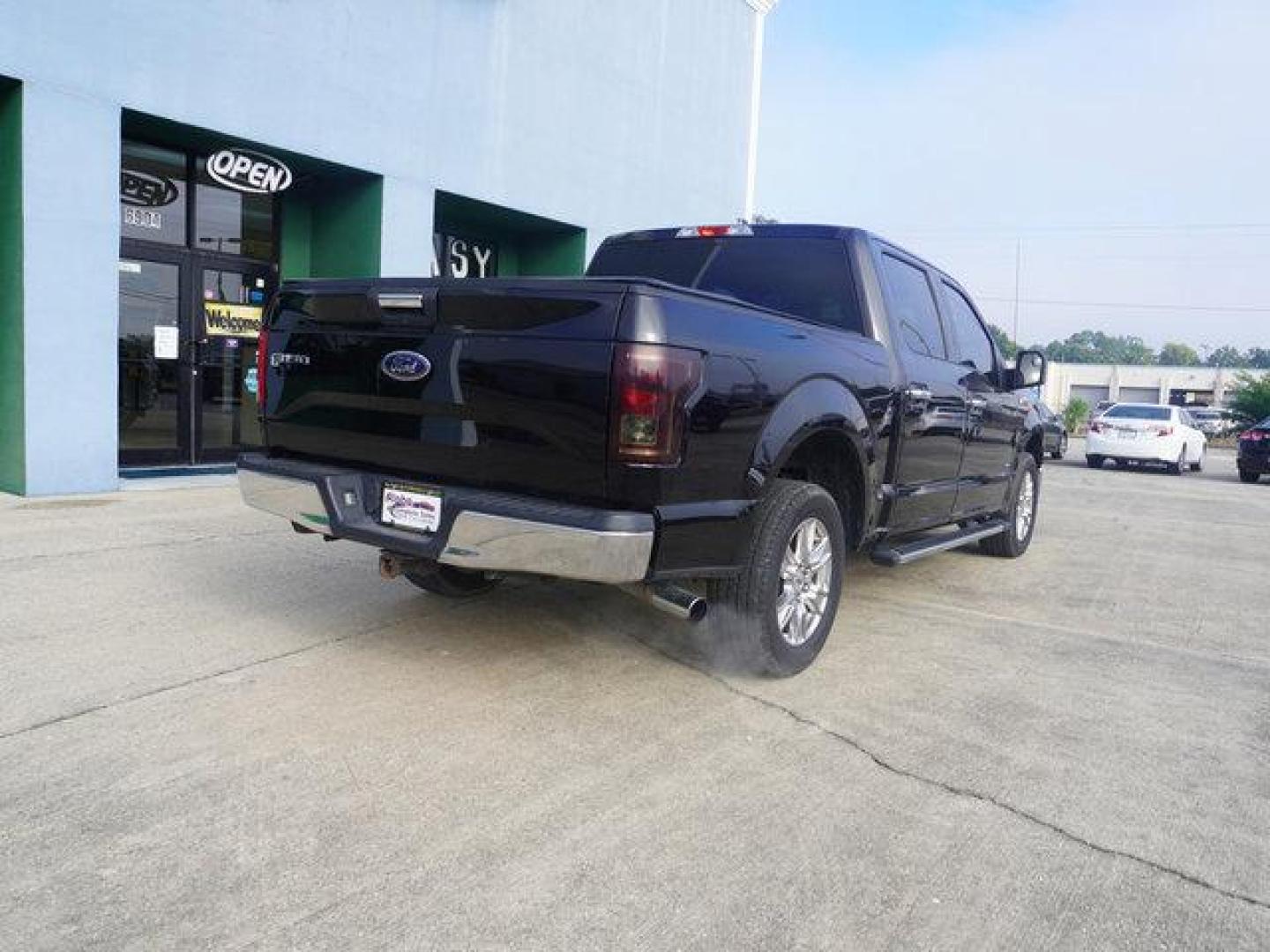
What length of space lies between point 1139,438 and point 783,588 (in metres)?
17.5

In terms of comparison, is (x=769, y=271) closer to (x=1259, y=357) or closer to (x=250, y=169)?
(x=250, y=169)

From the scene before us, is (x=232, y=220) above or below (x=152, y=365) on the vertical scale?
above

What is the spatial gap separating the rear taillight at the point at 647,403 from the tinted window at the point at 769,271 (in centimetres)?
184

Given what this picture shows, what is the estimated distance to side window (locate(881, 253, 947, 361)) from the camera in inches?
204

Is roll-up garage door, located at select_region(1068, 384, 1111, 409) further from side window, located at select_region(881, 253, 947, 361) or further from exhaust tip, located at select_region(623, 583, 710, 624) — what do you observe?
exhaust tip, located at select_region(623, 583, 710, 624)

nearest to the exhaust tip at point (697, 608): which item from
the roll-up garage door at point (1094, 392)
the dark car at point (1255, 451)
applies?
the dark car at point (1255, 451)

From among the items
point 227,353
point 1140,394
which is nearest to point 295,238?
point 227,353

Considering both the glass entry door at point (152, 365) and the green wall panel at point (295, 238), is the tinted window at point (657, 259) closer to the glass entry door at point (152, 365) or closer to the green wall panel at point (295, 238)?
the glass entry door at point (152, 365)

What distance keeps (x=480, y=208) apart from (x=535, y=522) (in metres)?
9.32

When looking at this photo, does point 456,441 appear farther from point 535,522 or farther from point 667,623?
point 667,623

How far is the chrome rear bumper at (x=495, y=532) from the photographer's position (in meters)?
3.23

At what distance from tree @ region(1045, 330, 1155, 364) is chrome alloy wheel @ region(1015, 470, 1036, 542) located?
15824 centimetres

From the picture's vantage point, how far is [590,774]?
322 centimetres

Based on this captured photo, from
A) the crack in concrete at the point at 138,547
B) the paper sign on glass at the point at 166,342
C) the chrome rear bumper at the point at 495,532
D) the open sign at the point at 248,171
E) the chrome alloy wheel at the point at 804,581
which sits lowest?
the crack in concrete at the point at 138,547
